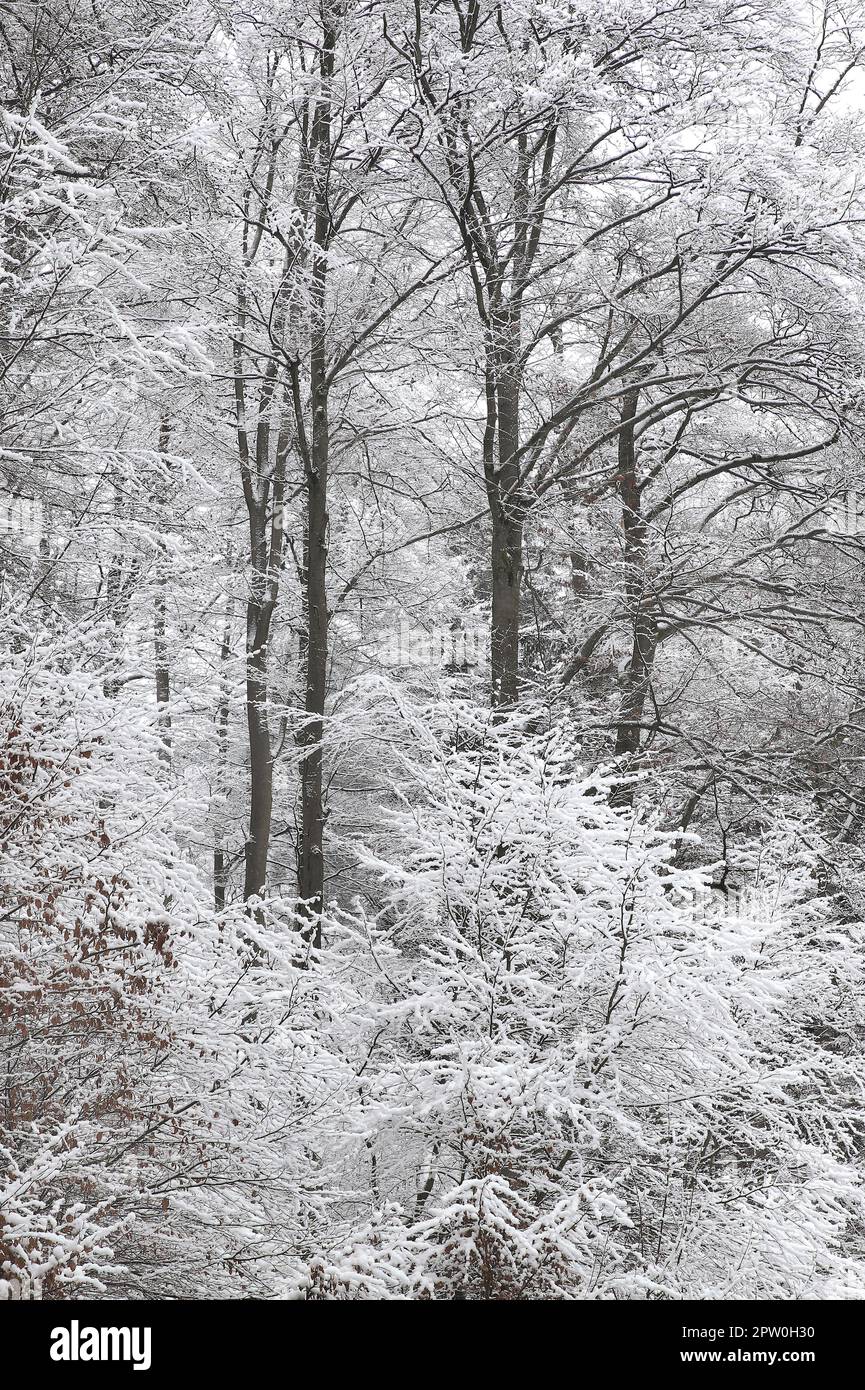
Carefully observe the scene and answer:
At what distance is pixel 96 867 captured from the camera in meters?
5.25

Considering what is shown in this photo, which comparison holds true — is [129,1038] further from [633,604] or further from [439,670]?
[439,670]

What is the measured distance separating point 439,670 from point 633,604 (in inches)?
199

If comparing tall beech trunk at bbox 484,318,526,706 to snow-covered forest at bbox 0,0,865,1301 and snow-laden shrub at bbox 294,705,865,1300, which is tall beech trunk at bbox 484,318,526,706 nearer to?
snow-covered forest at bbox 0,0,865,1301

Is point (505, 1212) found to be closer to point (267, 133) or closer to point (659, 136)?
point (659, 136)

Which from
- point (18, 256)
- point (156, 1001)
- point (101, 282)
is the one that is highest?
point (18, 256)

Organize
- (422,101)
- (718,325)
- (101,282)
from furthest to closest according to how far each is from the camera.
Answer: (718,325), (422,101), (101,282)

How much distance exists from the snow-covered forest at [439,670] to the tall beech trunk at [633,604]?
0.39ft

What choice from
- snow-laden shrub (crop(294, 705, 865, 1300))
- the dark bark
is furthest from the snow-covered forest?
the dark bark

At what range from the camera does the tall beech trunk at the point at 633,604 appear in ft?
33.2

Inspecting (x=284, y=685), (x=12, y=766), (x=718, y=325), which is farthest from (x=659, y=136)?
(x=284, y=685)

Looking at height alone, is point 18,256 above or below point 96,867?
above

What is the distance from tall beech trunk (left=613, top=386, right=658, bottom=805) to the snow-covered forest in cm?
12

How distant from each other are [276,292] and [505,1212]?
26.2 ft

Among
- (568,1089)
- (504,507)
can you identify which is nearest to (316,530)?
(504,507)
